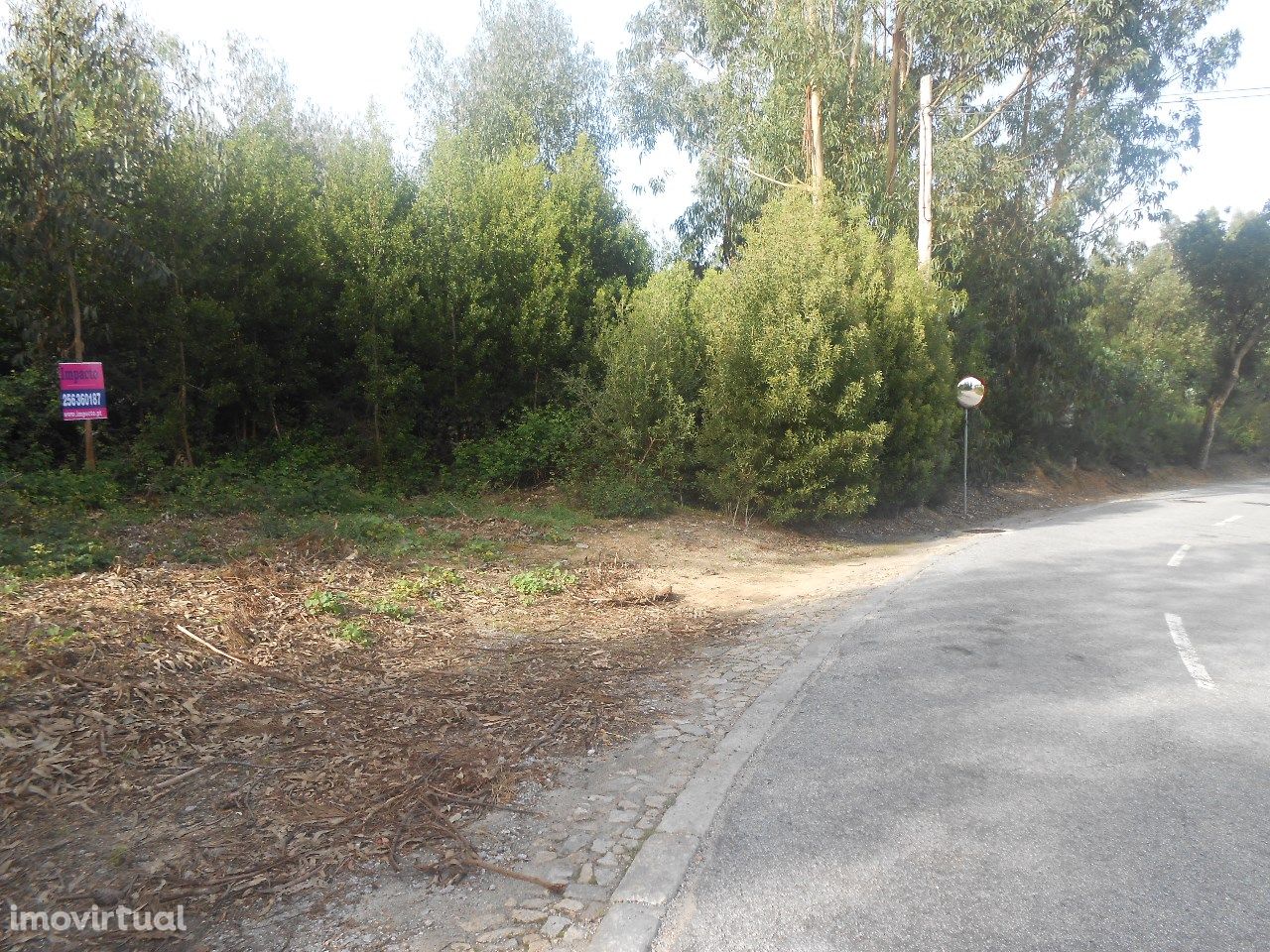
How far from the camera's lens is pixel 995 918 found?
11.5ft

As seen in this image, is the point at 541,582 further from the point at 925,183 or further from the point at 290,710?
the point at 925,183

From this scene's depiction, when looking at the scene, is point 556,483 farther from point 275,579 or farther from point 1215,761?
point 1215,761

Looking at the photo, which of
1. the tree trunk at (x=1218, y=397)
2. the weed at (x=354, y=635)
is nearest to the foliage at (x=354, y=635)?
the weed at (x=354, y=635)

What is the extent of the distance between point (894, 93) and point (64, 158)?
1782cm

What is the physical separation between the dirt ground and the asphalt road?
1.28 m

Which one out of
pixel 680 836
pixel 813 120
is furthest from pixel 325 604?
pixel 813 120

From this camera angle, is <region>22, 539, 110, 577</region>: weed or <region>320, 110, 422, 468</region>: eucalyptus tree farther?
<region>320, 110, 422, 468</region>: eucalyptus tree

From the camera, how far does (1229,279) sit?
39531 millimetres

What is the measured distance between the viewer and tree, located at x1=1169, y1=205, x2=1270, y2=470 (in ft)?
128

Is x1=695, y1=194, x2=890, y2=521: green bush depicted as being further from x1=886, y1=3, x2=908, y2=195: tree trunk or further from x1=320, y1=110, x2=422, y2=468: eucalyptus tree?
x1=886, y1=3, x2=908, y2=195: tree trunk

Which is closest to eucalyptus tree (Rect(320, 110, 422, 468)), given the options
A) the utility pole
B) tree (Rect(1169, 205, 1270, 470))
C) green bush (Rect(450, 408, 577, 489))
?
green bush (Rect(450, 408, 577, 489))

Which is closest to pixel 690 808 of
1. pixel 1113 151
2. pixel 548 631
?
pixel 548 631

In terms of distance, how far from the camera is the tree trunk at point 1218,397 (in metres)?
40.6

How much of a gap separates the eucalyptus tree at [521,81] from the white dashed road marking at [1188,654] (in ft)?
87.3
